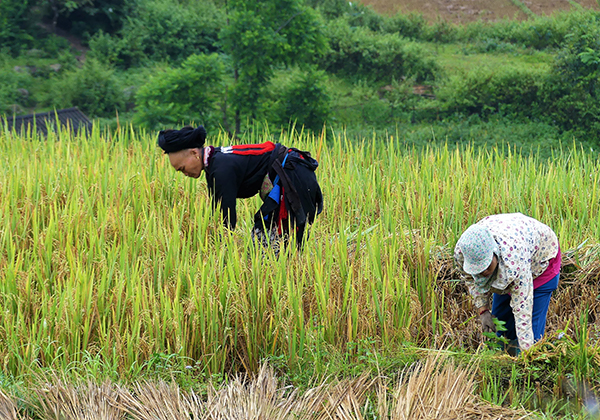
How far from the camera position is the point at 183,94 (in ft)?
27.2

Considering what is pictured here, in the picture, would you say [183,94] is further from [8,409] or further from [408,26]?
[408,26]

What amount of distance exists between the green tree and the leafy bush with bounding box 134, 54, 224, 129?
42cm

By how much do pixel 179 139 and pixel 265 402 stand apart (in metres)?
1.20

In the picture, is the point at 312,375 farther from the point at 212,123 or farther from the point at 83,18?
the point at 83,18

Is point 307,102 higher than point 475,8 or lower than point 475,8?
lower

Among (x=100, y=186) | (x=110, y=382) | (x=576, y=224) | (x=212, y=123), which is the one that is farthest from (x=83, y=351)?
(x=212, y=123)

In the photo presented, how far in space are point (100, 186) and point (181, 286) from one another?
145 centimetres

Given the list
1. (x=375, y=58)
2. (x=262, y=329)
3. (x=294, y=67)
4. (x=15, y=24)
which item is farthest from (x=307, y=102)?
(x=15, y=24)

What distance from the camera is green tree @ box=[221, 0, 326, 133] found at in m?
8.29

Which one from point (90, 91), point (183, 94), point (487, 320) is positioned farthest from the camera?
point (90, 91)

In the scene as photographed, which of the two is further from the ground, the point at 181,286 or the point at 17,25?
the point at 17,25

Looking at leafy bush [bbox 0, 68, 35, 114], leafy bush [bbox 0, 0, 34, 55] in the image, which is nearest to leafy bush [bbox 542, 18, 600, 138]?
leafy bush [bbox 0, 68, 35, 114]

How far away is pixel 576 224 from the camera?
3695 mm

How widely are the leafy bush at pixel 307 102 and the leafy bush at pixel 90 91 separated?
13.8 ft
